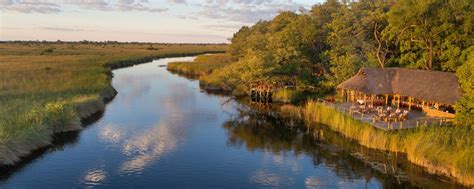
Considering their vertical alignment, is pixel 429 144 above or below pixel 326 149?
above

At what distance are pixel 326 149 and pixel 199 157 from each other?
29.0 feet

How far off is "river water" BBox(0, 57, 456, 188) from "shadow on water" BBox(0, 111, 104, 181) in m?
0.06

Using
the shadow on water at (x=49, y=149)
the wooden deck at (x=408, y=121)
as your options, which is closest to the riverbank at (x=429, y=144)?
the wooden deck at (x=408, y=121)

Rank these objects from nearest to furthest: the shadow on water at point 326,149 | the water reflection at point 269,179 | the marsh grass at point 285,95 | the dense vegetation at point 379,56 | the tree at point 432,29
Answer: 1. the water reflection at point 269,179
2. the shadow on water at point 326,149
3. the dense vegetation at point 379,56
4. the tree at point 432,29
5. the marsh grass at point 285,95

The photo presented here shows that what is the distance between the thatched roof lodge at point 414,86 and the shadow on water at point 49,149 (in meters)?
23.2

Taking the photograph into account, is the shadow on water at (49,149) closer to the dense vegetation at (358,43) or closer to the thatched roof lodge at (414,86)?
the dense vegetation at (358,43)

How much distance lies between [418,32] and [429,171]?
21.1 meters

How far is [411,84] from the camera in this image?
36.6m

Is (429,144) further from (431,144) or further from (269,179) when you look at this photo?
→ (269,179)

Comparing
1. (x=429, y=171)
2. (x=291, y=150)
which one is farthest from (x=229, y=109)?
(x=429, y=171)

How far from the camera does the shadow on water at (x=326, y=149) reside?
77.8 feet

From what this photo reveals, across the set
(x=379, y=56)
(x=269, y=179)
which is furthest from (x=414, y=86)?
(x=269, y=179)

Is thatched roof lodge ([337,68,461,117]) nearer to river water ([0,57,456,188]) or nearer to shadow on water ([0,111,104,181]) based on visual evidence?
river water ([0,57,456,188])

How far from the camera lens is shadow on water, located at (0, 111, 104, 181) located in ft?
76.4
